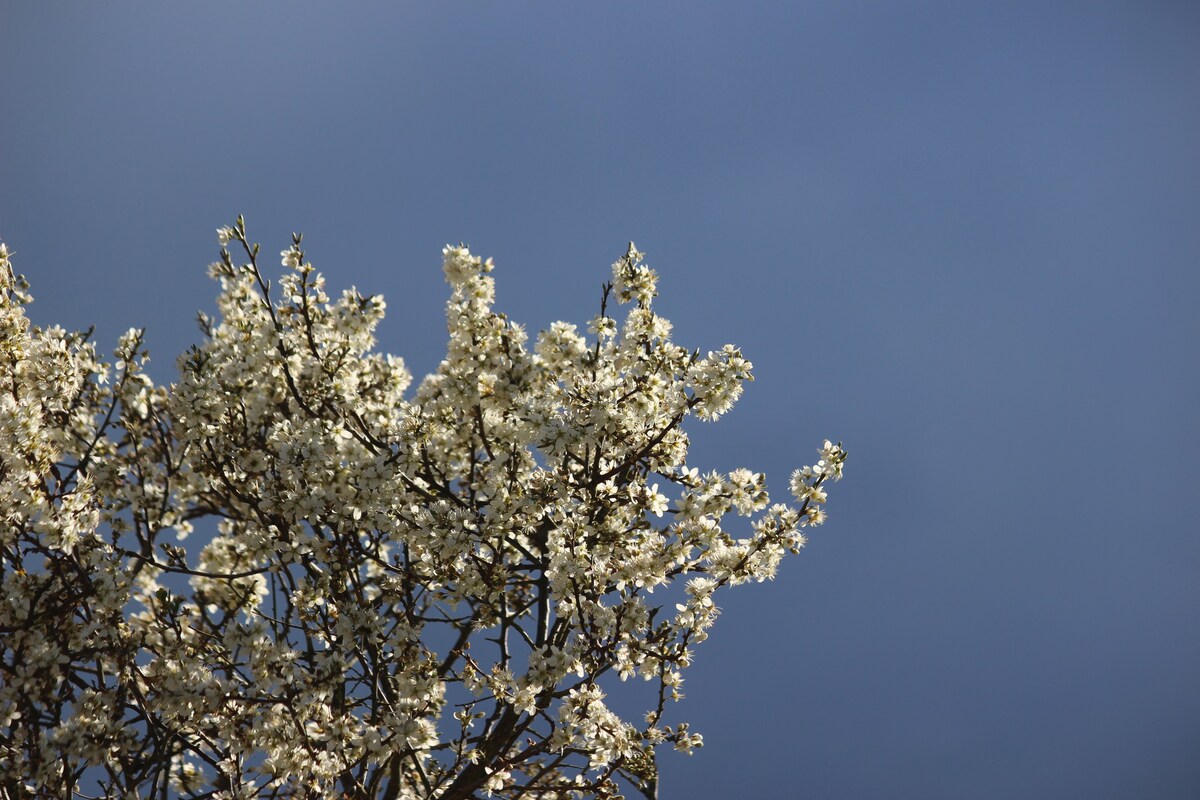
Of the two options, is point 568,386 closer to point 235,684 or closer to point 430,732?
point 430,732

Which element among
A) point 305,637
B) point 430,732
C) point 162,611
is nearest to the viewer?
point 430,732

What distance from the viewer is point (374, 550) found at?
568 centimetres

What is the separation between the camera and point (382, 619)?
478 centimetres

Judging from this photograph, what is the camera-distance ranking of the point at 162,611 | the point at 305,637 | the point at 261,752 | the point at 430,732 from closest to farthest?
the point at 430,732
the point at 261,752
the point at 162,611
the point at 305,637

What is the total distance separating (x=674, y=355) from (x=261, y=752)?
Answer: 290 cm

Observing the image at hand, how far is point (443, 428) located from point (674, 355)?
1366mm

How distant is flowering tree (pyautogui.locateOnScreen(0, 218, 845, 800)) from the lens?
15.0 ft

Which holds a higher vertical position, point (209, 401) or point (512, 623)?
point (209, 401)

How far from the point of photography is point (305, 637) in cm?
569

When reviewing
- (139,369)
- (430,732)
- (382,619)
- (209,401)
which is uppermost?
(139,369)

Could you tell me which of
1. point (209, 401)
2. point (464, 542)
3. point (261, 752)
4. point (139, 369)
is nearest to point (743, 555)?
point (464, 542)

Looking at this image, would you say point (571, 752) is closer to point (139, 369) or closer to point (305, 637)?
point (305, 637)

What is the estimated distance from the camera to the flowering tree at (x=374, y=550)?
4574 mm

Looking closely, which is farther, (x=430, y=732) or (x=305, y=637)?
(x=305, y=637)
